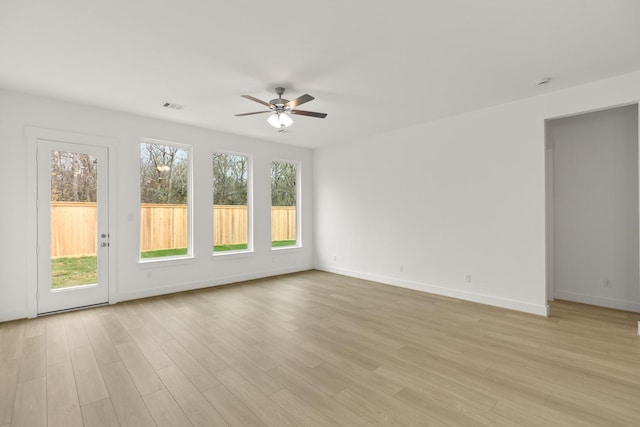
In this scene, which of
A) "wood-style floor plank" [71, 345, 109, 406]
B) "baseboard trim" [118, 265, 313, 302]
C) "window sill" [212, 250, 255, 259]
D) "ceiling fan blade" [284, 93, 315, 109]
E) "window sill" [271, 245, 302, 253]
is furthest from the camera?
"window sill" [271, 245, 302, 253]

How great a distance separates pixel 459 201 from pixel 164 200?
16.0ft

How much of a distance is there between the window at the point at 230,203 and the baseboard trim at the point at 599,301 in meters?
5.47

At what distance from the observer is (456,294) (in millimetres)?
4953

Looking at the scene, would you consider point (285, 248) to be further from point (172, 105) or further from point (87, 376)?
point (87, 376)

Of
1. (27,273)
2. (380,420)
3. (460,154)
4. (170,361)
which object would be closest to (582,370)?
(380,420)

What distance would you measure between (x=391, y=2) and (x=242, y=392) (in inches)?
121

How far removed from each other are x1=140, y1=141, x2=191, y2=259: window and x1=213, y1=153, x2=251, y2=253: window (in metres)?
0.54

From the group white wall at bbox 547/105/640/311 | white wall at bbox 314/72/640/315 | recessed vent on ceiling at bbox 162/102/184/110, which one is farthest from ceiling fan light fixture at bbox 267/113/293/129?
white wall at bbox 547/105/640/311

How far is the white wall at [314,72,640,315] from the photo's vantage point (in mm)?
4160

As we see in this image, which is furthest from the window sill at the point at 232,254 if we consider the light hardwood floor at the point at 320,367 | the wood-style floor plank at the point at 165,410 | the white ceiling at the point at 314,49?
the wood-style floor plank at the point at 165,410

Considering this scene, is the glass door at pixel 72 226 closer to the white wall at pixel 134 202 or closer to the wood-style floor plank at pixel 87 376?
the white wall at pixel 134 202

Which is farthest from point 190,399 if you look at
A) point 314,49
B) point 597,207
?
point 597,207

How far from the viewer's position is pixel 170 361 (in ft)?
9.30

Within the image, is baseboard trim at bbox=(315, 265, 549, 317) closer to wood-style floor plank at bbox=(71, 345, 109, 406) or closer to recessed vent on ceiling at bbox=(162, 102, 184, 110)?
recessed vent on ceiling at bbox=(162, 102, 184, 110)
